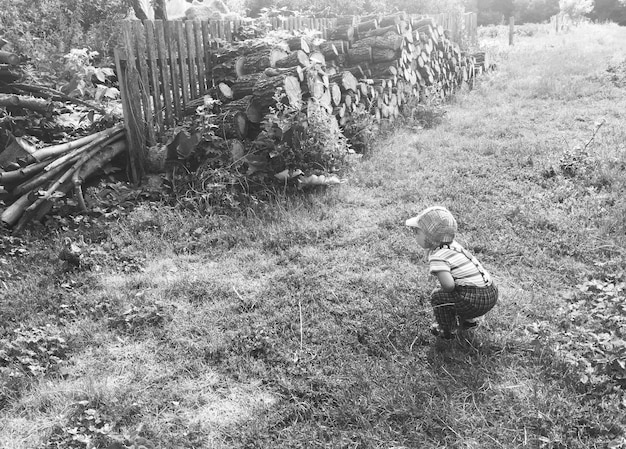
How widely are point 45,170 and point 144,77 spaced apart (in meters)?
1.52

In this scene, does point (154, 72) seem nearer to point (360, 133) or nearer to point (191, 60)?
point (191, 60)

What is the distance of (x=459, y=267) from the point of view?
10.1ft

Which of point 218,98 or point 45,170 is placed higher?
point 218,98

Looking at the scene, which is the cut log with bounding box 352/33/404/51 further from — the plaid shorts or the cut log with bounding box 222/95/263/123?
the plaid shorts

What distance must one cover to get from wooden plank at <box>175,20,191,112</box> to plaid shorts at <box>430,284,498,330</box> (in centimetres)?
435

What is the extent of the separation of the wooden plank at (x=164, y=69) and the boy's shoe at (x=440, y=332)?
4.23 meters

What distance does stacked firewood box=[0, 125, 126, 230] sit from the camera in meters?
5.06

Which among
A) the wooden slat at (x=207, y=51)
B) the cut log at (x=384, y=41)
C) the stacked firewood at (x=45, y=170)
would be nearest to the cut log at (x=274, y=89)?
the wooden slat at (x=207, y=51)

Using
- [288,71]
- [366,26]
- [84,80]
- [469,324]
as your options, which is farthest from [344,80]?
[469,324]

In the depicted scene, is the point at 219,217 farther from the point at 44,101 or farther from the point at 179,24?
the point at 44,101

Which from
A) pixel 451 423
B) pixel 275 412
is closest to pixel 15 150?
pixel 275 412

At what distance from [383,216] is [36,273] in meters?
3.23

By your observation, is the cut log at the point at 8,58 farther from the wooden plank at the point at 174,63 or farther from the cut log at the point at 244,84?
the cut log at the point at 244,84

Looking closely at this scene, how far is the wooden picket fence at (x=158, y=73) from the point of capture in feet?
18.5
